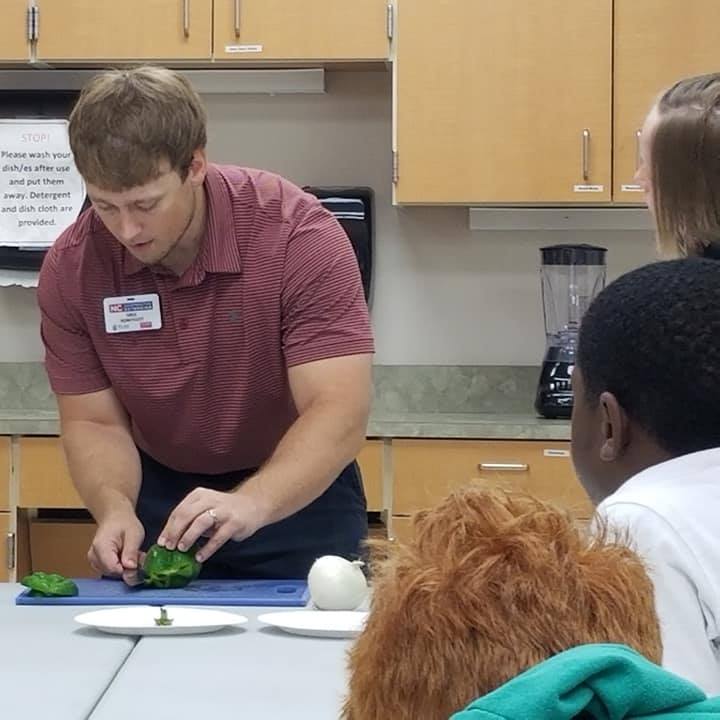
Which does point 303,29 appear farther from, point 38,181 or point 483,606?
point 483,606

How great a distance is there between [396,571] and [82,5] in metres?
2.95

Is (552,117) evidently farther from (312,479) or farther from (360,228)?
(312,479)

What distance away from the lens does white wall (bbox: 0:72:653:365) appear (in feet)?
11.8

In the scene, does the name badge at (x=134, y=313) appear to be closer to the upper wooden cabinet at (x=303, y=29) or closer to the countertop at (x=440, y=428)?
the countertop at (x=440, y=428)

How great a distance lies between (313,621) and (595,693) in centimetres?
99

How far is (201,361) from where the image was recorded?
1984 mm

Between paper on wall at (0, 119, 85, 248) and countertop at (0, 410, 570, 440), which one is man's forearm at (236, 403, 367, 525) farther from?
paper on wall at (0, 119, 85, 248)

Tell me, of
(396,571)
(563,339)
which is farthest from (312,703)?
(563,339)

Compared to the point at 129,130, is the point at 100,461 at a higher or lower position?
→ lower

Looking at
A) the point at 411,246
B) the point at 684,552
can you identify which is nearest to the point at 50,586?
→ the point at 684,552

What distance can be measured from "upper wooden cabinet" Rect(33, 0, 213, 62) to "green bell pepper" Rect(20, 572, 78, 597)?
1911 mm

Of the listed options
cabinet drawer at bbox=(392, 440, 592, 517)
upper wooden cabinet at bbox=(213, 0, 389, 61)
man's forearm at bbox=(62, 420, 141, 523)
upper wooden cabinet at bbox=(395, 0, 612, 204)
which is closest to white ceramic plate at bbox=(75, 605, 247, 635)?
man's forearm at bbox=(62, 420, 141, 523)

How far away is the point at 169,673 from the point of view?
1.35 metres

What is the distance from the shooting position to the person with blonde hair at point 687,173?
4.99 feet
